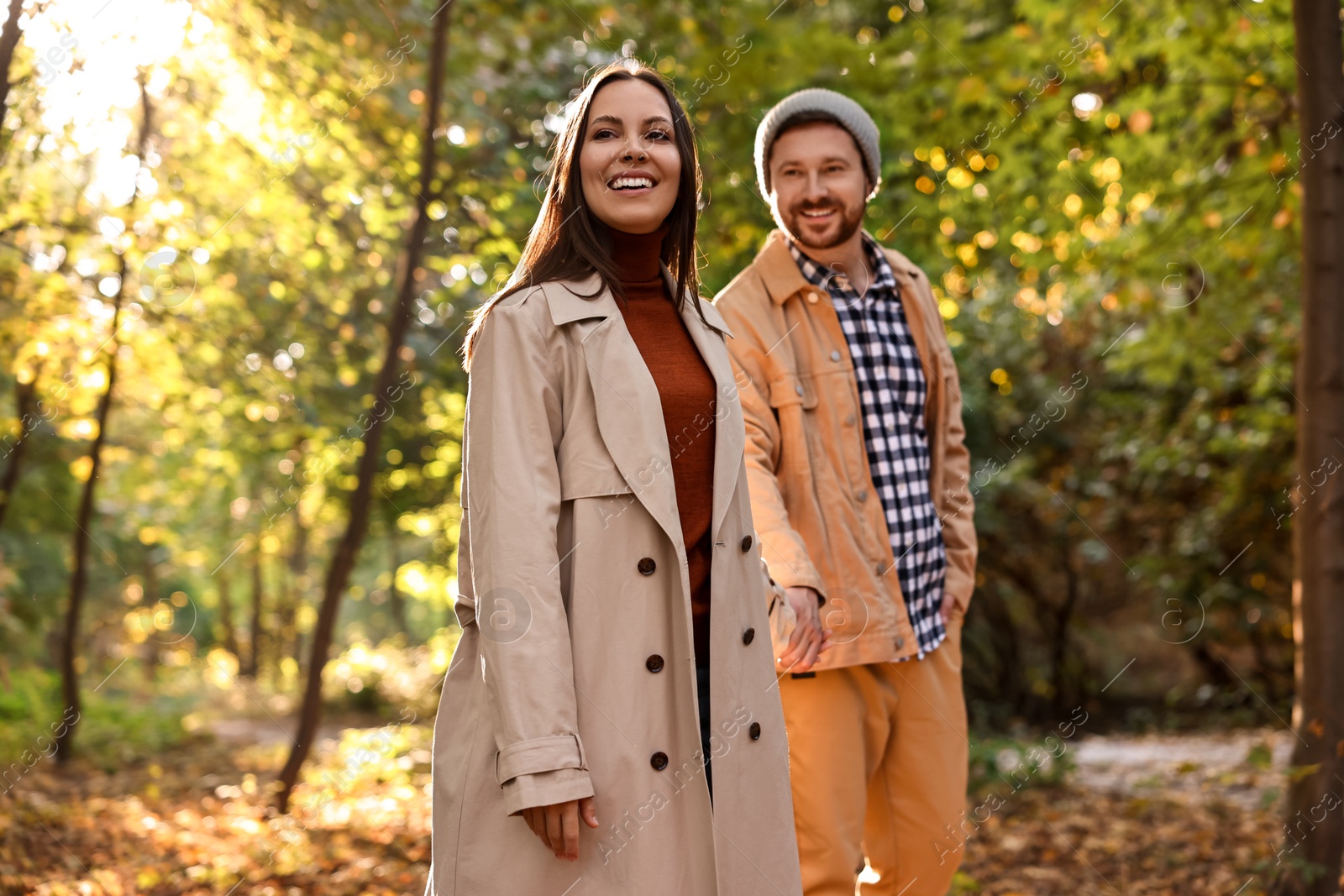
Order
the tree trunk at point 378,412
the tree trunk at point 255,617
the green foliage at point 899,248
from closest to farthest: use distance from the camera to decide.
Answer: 1. the green foliage at point 899,248
2. the tree trunk at point 378,412
3. the tree trunk at point 255,617

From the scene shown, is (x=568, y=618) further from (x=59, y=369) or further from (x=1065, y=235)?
(x=59, y=369)

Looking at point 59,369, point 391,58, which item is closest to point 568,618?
point 391,58

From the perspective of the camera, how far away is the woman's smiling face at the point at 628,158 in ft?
6.79

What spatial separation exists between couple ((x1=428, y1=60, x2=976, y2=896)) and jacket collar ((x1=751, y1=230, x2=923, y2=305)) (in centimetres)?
14

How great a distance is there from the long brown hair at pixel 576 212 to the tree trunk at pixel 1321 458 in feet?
9.84

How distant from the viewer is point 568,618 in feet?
6.13

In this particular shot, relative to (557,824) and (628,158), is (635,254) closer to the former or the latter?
(628,158)

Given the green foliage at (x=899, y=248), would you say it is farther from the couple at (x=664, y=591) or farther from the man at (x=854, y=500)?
the couple at (x=664, y=591)

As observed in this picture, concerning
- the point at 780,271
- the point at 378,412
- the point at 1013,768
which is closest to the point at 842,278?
the point at 780,271

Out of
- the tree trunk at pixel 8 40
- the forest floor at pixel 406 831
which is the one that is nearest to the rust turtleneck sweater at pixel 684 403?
the forest floor at pixel 406 831

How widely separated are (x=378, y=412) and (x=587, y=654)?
5168 mm

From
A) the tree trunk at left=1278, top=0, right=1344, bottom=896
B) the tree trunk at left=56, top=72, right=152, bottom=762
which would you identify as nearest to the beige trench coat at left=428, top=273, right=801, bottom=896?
A: the tree trunk at left=1278, top=0, right=1344, bottom=896

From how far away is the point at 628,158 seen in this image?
2068mm

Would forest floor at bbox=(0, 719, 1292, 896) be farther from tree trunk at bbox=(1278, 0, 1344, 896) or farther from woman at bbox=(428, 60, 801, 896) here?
woman at bbox=(428, 60, 801, 896)
